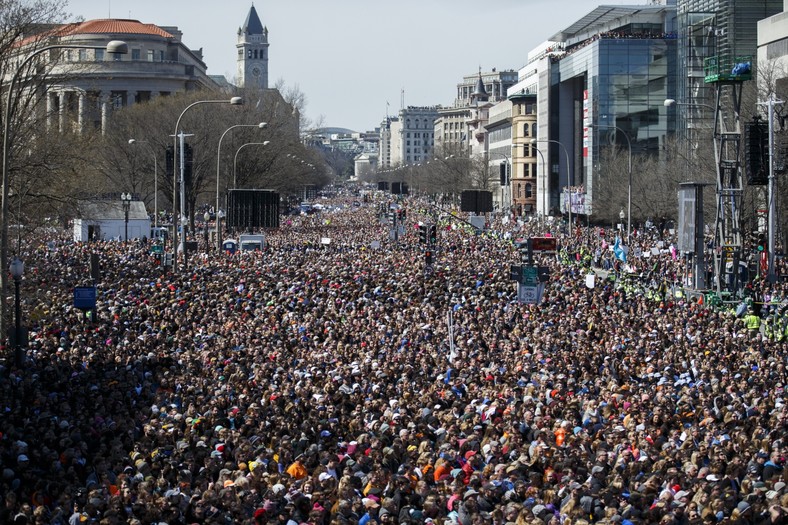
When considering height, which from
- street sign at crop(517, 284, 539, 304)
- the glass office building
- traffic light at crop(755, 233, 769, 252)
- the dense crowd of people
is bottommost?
the dense crowd of people

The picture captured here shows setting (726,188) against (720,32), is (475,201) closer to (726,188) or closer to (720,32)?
(720,32)

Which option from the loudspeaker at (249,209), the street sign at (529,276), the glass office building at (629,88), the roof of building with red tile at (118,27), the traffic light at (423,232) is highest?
the roof of building with red tile at (118,27)

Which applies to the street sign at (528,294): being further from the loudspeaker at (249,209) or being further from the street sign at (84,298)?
the loudspeaker at (249,209)

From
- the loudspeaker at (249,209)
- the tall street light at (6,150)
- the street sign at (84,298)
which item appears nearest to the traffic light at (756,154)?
the street sign at (84,298)

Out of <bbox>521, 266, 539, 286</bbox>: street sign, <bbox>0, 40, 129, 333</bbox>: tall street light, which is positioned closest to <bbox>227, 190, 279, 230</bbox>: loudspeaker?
<bbox>521, 266, 539, 286</bbox>: street sign

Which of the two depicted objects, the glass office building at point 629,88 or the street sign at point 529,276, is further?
the glass office building at point 629,88

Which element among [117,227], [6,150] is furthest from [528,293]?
[117,227]

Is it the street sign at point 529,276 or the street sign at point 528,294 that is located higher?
the street sign at point 529,276

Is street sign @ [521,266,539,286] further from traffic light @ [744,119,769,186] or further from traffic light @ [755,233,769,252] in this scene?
traffic light @ [755,233,769,252]
